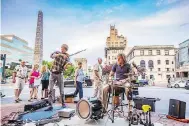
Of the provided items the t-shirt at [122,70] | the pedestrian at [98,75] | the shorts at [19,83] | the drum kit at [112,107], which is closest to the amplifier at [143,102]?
the drum kit at [112,107]

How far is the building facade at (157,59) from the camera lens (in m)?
48.3

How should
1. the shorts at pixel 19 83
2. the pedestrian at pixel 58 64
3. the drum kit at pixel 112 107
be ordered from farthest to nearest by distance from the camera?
the shorts at pixel 19 83 → the pedestrian at pixel 58 64 → the drum kit at pixel 112 107

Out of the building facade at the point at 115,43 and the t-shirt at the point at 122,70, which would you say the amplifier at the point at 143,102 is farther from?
the building facade at the point at 115,43

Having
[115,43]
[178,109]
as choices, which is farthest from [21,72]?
[115,43]

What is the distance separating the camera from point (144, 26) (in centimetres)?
705

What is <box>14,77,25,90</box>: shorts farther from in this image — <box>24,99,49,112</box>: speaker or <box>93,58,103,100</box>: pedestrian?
<box>93,58,103,100</box>: pedestrian

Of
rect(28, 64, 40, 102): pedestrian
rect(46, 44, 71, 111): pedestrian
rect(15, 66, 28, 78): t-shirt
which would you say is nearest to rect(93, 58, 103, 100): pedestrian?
rect(46, 44, 71, 111): pedestrian

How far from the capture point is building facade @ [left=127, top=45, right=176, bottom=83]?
48.3 m

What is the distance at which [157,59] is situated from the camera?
49.2 metres

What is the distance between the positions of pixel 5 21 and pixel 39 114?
398 cm

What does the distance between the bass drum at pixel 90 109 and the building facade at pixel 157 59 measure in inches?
1791

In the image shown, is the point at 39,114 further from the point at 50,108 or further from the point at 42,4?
the point at 42,4

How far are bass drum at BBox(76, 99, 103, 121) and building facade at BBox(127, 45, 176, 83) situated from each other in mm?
45490

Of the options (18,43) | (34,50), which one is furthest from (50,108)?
(34,50)
